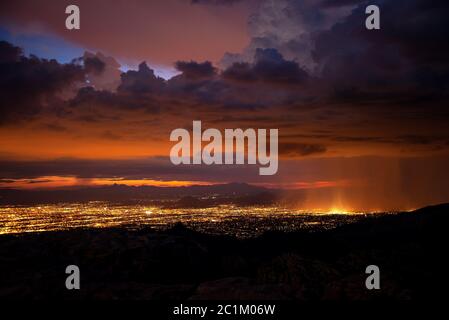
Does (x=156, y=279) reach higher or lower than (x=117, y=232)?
lower

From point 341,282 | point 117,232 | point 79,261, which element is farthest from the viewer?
point 117,232
